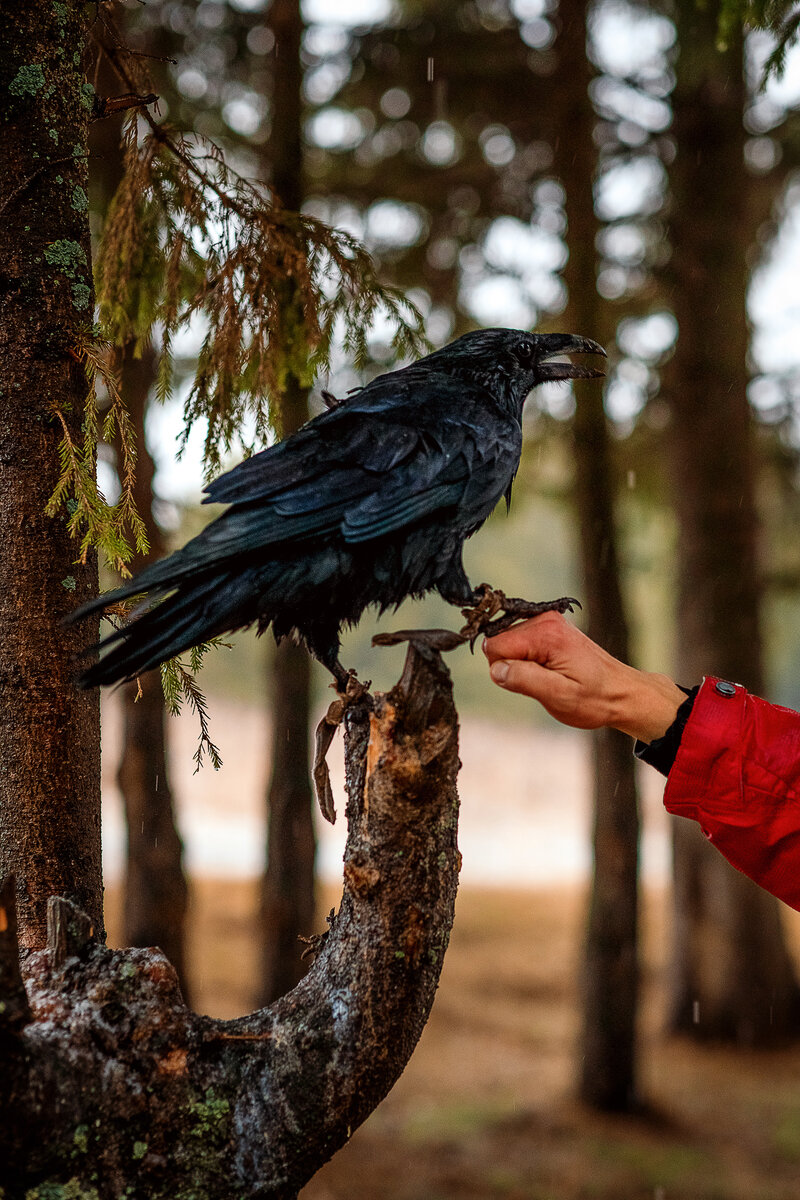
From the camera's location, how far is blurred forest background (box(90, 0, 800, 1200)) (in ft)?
21.1

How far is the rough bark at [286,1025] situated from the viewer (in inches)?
70.2

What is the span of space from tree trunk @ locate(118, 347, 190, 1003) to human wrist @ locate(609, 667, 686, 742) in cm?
488

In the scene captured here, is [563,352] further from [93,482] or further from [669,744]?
[93,482]

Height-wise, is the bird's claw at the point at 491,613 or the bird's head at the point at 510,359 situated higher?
the bird's head at the point at 510,359

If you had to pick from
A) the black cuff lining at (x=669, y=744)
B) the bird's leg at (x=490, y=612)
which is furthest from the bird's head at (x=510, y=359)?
the black cuff lining at (x=669, y=744)

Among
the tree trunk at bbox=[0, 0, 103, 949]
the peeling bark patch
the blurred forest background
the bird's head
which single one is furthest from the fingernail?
the blurred forest background

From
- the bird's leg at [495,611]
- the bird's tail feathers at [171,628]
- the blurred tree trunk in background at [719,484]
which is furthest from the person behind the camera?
the blurred tree trunk in background at [719,484]

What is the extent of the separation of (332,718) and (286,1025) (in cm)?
71

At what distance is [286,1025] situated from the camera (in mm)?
1925

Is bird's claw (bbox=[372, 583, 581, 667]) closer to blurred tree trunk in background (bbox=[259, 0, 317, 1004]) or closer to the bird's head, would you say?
the bird's head

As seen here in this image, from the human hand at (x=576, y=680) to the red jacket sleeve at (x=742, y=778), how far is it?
0.10 m

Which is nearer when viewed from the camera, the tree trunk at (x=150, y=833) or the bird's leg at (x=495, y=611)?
the bird's leg at (x=495, y=611)

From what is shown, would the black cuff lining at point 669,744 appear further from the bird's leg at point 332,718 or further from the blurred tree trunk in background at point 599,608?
the blurred tree trunk in background at point 599,608

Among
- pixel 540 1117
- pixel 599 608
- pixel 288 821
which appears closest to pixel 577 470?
pixel 599 608
